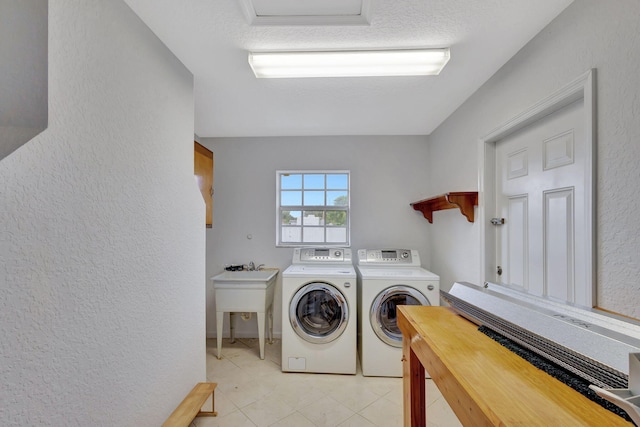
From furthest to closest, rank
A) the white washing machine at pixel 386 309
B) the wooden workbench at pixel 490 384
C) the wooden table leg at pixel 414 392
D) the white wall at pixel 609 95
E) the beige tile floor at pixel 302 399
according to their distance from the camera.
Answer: the white washing machine at pixel 386 309
the beige tile floor at pixel 302 399
the wooden table leg at pixel 414 392
the white wall at pixel 609 95
the wooden workbench at pixel 490 384

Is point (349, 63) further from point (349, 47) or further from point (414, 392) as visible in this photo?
point (414, 392)

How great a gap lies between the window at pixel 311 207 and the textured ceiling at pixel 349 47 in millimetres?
793

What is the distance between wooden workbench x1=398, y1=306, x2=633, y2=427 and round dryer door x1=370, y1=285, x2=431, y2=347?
1.19 meters

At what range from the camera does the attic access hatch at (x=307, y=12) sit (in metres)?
1.16

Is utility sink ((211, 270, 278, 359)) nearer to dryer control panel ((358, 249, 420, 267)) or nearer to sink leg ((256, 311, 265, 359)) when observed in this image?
sink leg ((256, 311, 265, 359))

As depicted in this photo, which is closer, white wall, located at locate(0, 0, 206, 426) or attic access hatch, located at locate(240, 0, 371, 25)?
white wall, located at locate(0, 0, 206, 426)

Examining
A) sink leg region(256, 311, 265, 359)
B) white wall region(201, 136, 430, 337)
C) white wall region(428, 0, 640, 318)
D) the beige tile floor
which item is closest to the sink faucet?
white wall region(201, 136, 430, 337)

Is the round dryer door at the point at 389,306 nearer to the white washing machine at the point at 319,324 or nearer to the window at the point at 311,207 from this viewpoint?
the white washing machine at the point at 319,324

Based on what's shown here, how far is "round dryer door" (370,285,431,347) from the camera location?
2.21 m

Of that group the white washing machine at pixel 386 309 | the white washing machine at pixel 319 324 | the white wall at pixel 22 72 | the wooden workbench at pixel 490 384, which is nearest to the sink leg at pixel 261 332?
the white washing machine at pixel 319 324

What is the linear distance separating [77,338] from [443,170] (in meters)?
2.92

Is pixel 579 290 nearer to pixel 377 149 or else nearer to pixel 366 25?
pixel 366 25

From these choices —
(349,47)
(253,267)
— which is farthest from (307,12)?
(253,267)

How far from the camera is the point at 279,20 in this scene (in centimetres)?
124
